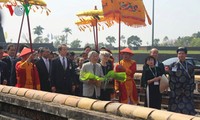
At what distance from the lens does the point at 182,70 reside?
5930mm

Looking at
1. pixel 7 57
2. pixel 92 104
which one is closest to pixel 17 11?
pixel 7 57

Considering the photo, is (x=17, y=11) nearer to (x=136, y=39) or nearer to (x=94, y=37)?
(x=94, y=37)

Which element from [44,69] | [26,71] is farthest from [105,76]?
[44,69]

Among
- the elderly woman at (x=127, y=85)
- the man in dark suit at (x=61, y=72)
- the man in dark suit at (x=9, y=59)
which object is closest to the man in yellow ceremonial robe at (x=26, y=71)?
the man in dark suit at (x=61, y=72)

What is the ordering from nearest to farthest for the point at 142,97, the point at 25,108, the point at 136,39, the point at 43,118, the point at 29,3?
the point at 43,118
the point at 25,108
the point at 142,97
the point at 29,3
the point at 136,39

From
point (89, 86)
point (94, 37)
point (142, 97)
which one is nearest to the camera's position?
point (89, 86)

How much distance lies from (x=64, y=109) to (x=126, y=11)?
4340mm

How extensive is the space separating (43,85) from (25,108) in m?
3.17

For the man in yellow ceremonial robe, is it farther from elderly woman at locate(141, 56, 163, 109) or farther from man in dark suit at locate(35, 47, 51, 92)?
elderly woman at locate(141, 56, 163, 109)

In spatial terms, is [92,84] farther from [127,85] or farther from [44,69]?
[44,69]

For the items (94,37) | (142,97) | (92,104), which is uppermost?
(94,37)

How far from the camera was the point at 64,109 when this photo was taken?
125 inches

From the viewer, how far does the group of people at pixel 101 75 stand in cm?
558

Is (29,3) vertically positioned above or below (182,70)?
above
